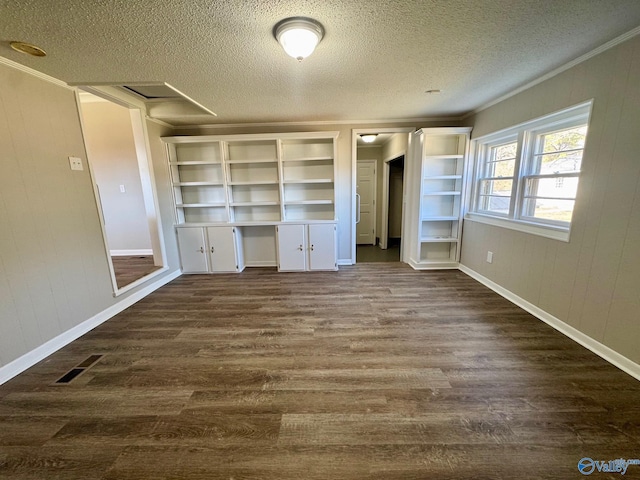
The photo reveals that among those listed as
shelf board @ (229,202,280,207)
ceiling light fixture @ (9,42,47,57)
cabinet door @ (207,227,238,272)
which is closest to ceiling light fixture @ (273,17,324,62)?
ceiling light fixture @ (9,42,47,57)

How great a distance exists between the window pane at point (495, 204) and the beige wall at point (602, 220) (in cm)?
68

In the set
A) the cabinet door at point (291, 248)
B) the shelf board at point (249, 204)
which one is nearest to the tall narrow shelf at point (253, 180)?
the shelf board at point (249, 204)

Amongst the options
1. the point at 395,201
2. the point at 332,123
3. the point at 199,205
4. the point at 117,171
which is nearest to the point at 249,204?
the point at 199,205

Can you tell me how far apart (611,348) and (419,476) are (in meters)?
1.91

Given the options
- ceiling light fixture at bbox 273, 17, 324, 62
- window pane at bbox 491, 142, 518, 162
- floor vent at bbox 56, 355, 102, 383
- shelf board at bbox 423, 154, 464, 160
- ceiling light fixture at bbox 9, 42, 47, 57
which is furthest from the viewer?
shelf board at bbox 423, 154, 464, 160

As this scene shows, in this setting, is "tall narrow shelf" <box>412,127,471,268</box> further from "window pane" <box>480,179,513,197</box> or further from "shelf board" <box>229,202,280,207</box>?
"shelf board" <box>229,202,280,207</box>

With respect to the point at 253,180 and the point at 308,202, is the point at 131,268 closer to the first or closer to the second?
the point at 253,180

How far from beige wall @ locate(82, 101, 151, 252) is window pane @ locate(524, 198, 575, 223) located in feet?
18.7

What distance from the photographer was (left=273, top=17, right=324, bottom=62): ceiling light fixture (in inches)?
61.5

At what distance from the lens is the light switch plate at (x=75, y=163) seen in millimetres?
2377

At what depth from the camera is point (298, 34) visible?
5.28ft

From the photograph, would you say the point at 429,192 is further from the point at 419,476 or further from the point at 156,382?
the point at 156,382

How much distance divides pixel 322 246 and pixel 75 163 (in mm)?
3017

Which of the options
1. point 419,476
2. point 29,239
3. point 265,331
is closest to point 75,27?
point 29,239
